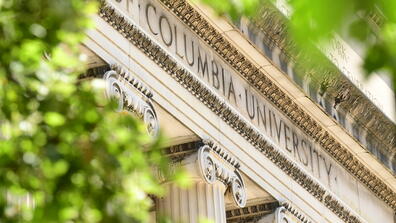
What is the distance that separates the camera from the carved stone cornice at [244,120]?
2758 centimetres

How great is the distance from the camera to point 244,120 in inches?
1250

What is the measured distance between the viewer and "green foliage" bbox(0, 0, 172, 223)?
858 centimetres

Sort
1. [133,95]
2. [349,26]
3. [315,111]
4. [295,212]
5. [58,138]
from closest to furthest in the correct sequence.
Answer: [349,26], [58,138], [133,95], [295,212], [315,111]

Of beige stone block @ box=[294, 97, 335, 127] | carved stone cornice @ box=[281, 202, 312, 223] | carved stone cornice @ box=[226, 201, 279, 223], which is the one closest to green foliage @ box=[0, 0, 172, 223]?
carved stone cornice @ box=[226, 201, 279, 223]

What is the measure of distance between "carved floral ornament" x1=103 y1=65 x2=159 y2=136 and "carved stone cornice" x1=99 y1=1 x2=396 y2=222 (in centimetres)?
77

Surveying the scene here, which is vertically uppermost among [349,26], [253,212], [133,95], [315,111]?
[315,111]

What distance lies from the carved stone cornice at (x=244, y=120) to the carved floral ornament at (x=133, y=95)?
0.77 metres

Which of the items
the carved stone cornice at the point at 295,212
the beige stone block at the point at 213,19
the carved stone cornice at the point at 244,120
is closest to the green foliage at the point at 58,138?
the carved stone cornice at the point at 244,120

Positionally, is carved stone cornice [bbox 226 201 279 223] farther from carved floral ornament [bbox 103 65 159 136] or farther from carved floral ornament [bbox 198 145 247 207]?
carved floral ornament [bbox 103 65 159 136]

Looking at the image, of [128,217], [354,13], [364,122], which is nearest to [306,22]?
[354,13]

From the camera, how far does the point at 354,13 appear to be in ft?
23.6

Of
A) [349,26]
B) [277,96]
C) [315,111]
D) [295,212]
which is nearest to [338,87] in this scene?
[315,111]

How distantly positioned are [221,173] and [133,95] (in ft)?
14.0

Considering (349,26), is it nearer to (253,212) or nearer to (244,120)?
(244,120)
